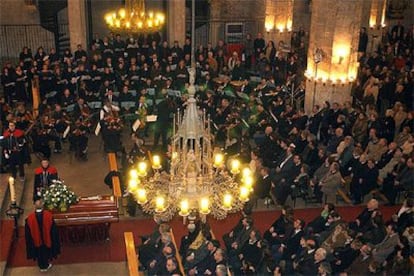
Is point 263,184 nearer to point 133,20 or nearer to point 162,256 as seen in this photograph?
point 162,256

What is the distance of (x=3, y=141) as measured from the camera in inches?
597

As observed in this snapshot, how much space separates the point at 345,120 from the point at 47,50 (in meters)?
12.6

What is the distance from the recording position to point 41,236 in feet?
39.5

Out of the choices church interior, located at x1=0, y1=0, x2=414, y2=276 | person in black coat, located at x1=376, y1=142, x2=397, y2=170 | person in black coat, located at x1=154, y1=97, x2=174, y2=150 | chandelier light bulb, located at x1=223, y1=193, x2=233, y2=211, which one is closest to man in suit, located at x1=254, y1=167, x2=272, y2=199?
Result: church interior, located at x1=0, y1=0, x2=414, y2=276

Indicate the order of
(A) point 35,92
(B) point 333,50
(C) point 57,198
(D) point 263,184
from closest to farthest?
(C) point 57,198 → (D) point 263,184 → (B) point 333,50 → (A) point 35,92

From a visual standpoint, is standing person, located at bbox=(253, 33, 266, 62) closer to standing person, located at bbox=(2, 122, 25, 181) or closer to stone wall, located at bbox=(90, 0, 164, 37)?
stone wall, located at bbox=(90, 0, 164, 37)

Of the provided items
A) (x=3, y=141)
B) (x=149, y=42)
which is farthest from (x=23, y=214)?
(x=149, y=42)

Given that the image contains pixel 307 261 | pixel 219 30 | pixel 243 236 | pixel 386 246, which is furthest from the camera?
pixel 219 30

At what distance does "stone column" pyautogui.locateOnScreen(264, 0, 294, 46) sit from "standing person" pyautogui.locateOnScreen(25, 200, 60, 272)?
13367mm

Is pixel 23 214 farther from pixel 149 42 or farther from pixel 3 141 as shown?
pixel 149 42

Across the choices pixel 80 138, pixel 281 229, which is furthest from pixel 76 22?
pixel 281 229

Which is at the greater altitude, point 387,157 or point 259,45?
point 259,45

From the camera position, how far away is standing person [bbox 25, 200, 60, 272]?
12016 millimetres

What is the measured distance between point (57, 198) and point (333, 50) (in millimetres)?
8957
